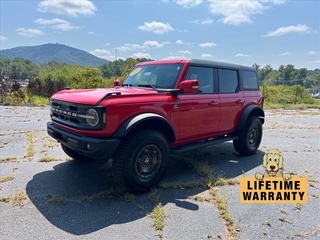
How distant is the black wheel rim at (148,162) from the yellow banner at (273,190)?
125 centimetres

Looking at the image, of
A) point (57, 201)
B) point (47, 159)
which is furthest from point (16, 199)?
point (47, 159)

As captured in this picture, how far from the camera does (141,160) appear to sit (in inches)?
135

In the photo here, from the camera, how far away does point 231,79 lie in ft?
16.5

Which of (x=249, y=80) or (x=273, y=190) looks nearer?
(x=273, y=190)

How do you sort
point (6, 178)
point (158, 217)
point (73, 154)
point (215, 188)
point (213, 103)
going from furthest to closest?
point (73, 154) → point (213, 103) → point (6, 178) → point (215, 188) → point (158, 217)

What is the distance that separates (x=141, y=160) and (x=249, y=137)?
292cm

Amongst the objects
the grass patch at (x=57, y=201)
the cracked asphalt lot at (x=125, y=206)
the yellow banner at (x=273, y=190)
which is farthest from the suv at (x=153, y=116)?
the yellow banner at (x=273, y=190)

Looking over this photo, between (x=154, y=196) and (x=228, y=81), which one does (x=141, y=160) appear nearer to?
(x=154, y=196)

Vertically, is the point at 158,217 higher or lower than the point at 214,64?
lower

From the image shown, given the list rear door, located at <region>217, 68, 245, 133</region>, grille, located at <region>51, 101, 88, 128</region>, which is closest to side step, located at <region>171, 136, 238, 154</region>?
rear door, located at <region>217, 68, 245, 133</region>

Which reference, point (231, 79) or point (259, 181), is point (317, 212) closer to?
point (259, 181)

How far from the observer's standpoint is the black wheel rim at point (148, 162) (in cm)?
338

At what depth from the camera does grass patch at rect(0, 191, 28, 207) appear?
3.06 metres

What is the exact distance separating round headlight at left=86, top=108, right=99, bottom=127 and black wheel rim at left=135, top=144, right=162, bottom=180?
72 cm
